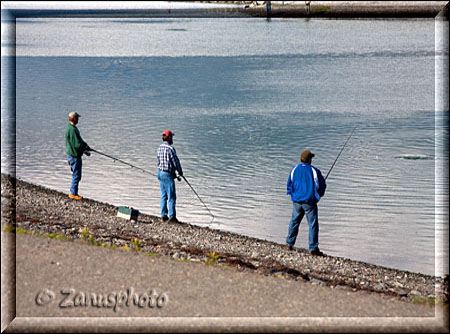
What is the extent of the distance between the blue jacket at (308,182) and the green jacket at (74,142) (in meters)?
5.06

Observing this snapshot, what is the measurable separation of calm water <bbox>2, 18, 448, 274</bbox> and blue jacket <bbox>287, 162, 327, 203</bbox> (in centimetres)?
188

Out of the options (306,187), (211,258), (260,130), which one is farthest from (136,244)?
(260,130)

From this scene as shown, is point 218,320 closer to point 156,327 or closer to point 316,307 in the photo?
point 156,327

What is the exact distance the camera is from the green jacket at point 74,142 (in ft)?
47.1

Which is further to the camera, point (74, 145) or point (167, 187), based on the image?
point (74, 145)

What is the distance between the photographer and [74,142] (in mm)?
14422

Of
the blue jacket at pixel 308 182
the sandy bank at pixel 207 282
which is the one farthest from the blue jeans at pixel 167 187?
the blue jacket at pixel 308 182

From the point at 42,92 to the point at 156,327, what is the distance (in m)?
33.1

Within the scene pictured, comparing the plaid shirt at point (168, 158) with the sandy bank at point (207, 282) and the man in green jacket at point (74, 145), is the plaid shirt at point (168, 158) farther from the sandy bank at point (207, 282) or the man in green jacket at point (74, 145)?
the man in green jacket at point (74, 145)

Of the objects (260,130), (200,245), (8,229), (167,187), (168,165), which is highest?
(260,130)

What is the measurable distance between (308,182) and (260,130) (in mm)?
14979

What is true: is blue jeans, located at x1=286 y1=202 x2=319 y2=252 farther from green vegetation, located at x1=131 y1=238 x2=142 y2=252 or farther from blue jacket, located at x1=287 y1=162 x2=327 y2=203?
green vegetation, located at x1=131 y1=238 x2=142 y2=252

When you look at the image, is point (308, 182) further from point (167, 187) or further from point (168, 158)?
point (167, 187)

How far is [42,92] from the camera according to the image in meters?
38.7
